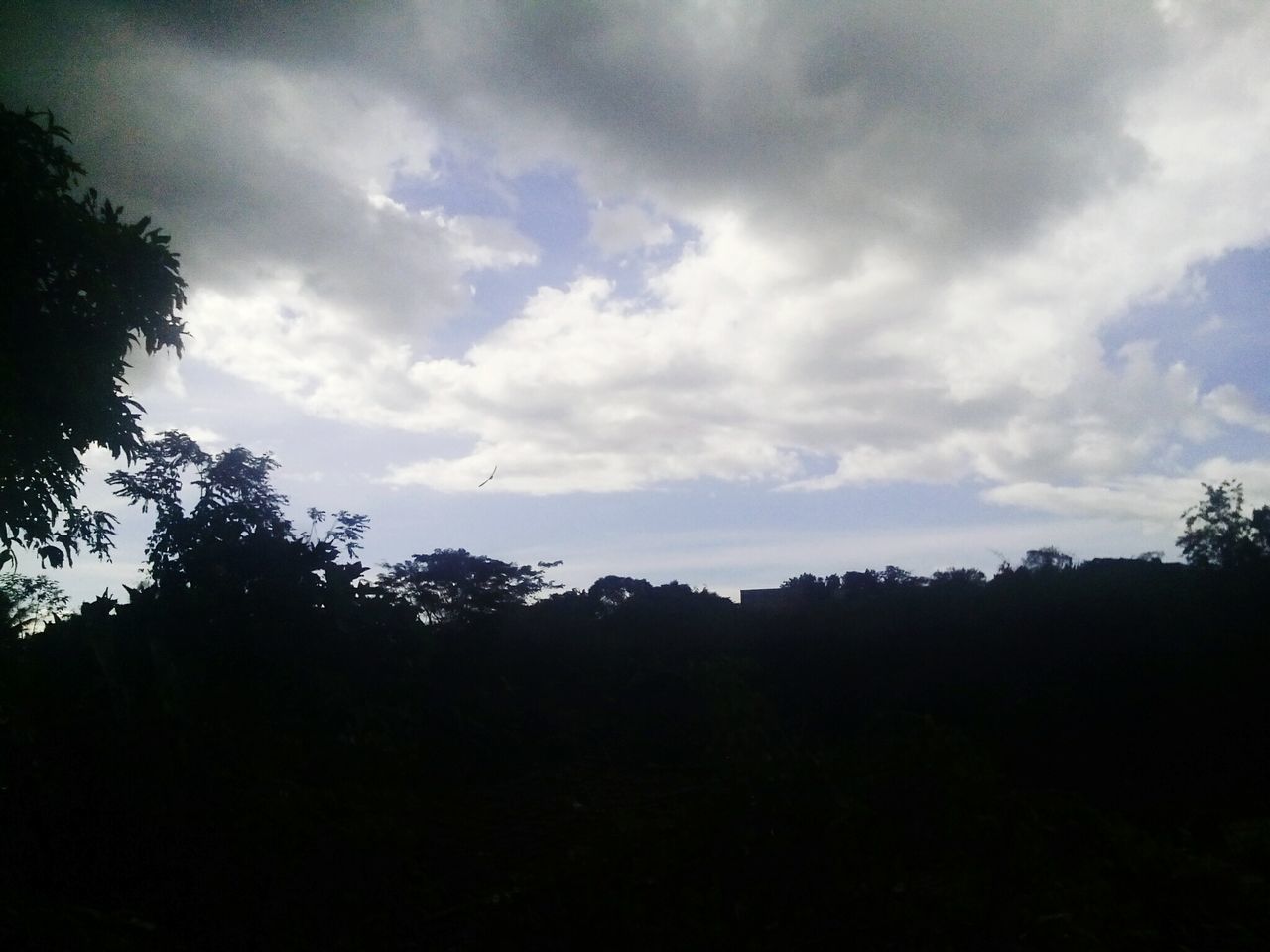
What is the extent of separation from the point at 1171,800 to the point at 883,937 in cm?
924

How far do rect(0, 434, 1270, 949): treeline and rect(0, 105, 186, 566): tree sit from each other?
5.45ft

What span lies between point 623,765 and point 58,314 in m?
9.77

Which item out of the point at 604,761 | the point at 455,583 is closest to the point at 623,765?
the point at 604,761

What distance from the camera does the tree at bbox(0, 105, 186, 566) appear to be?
7703mm

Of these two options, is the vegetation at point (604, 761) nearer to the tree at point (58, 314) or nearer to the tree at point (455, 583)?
the tree at point (58, 314)

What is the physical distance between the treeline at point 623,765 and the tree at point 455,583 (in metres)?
5.44

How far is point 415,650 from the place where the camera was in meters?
12.0

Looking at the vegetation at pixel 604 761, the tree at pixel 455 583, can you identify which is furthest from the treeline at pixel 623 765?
the tree at pixel 455 583

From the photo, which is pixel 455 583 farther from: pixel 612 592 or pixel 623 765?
pixel 623 765

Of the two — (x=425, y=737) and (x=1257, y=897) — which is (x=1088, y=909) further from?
(x=425, y=737)

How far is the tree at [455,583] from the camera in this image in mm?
25266

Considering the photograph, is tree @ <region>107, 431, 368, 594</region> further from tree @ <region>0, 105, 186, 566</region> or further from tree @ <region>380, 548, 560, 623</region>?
tree @ <region>380, 548, 560, 623</region>

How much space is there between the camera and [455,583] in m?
25.7

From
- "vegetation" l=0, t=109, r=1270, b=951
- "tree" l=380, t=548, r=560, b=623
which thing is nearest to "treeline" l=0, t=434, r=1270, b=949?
"vegetation" l=0, t=109, r=1270, b=951
